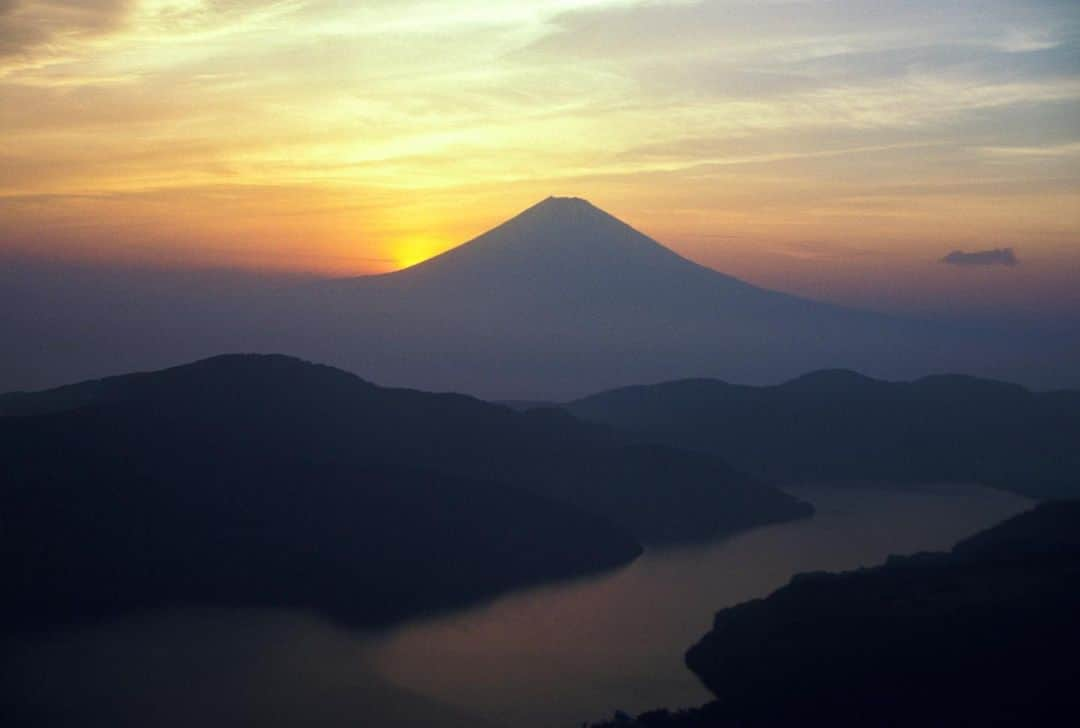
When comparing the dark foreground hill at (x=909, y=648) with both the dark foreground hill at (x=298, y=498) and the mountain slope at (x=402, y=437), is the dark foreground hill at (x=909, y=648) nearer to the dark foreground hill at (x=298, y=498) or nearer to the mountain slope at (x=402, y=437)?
the dark foreground hill at (x=298, y=498)

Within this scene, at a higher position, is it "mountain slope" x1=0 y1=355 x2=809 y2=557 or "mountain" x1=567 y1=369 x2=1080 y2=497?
"mountain slope" x1=0 y1=355 x2=809 y2=557

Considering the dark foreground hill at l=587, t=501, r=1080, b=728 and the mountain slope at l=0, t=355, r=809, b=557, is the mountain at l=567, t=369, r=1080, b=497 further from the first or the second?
the dark foreground hill at l=587, t=501, r=1080, b=728

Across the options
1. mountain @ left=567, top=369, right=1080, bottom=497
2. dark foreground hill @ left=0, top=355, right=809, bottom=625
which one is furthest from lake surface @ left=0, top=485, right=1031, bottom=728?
mountain @ left=567, top=369, right=1080, bottom=497

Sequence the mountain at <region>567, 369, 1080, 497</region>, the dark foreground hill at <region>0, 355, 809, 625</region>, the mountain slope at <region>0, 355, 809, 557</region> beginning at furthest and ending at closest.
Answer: the mountain at <region>567, 369, 1080, 497</region>
the mountain slope at <region>0, 355, 809, 557</region>
the dark foreground hill at <region>0, 355, 809, 625</region>

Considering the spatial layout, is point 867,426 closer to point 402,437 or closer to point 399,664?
point 402,437

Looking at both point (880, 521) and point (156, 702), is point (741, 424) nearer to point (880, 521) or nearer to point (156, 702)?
point (880, 521)

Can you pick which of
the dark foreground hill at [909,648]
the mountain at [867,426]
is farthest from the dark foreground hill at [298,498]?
the mountain at [867,426]

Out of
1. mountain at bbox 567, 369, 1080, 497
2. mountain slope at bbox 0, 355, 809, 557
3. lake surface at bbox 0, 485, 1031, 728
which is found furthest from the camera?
mountain at bbox 567, 369, 1080, 497
